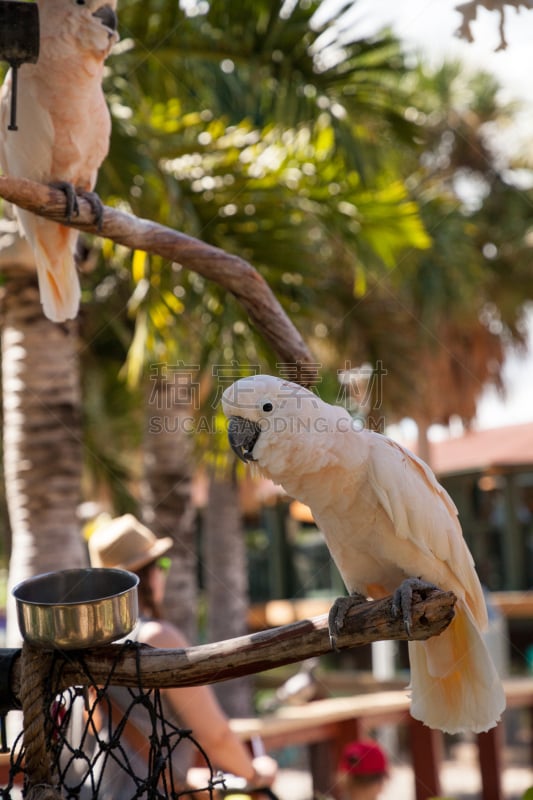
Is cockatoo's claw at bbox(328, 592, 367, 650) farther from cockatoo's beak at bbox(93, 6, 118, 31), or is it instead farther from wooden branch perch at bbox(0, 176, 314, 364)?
cockatoo's beak at bbox(93, 6, 118, 31)

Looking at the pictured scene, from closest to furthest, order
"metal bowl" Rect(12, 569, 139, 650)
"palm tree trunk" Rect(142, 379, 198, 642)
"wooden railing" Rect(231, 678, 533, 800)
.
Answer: "metal bowl" Rect(12, 569, 139, 650), "wooden railing" Rect(231, 678, 533, 800), "palm tree trunk" Rect(142, 379, 198, 642)

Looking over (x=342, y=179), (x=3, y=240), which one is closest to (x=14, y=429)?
(x=3, y=240)

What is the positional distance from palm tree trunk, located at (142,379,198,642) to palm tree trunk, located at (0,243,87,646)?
146 cm

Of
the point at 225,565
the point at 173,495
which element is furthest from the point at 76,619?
the point at 225,565

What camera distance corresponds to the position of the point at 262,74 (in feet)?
13.3

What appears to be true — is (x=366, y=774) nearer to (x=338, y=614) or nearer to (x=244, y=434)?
(x=338, y=614)

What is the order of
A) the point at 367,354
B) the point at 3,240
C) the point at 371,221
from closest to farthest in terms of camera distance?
the point at 3,240
the point at 371,221
the point at 367,354

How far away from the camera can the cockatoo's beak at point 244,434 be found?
6.14ft

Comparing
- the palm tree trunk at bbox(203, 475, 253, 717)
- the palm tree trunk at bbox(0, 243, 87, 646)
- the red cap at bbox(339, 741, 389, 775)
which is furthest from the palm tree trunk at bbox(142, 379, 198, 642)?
the red cap at bbox(339, 741, 389, 775)

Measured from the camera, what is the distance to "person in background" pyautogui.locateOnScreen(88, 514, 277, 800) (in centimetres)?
220

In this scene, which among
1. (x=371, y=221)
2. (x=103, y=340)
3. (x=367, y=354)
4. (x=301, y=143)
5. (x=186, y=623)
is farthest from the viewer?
(x=103, y=340)

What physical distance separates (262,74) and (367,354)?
2729mm

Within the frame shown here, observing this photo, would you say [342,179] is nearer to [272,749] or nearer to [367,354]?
[367,354]

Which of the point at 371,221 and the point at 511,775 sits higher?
the point at 371,221
